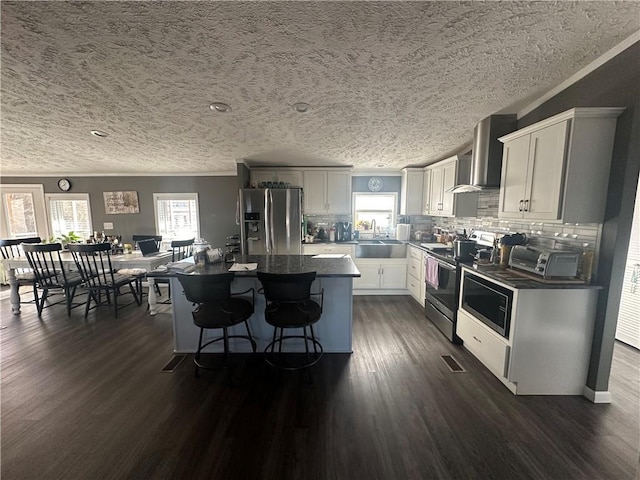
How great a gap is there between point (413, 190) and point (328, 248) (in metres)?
1.99

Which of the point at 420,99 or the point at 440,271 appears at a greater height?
the point at 420,99

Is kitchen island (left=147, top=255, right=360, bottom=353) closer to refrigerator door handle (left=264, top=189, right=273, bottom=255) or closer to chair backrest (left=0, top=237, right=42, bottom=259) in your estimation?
refrigerator door handle (left=264, top=189, right=273, bottom=255)

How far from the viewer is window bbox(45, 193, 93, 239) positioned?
5188 millimetres

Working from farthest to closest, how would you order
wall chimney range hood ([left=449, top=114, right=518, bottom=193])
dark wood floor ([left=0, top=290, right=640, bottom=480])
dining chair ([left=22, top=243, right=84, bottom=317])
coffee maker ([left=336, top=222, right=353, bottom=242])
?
coffee maker ([left=336, top=222, right=353, bottom=242])
dining chair ([left=22, top=243, right=84, bottom=317])
wall chimney range hood ([left=449, top=114, right=518, bottom=193])
dark wood floor ([left=0, top=290, right=640, bottom=480])

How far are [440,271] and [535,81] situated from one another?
2086 mm

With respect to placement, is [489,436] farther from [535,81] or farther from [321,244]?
[321,244]

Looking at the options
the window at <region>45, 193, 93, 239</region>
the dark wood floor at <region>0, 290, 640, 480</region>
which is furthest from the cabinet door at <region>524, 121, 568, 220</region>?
the window at <region>45, 193, 93, 239</region>

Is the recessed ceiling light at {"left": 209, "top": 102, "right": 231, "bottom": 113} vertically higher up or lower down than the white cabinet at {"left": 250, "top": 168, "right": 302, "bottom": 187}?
higher up

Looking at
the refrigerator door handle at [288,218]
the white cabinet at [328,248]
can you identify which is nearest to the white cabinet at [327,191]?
the refrigerator door handle at [288,218]

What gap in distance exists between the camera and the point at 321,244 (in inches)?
178

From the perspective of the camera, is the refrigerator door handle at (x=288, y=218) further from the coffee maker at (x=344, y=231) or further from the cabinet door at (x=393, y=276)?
the cabinet door at (x=393, y=276)

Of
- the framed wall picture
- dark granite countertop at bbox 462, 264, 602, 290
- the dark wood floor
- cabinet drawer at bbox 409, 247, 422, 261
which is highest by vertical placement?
the framed wall picture

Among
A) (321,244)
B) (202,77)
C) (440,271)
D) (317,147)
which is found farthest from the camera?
(321,244)

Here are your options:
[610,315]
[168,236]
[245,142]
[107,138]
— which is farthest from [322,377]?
[168,236]
